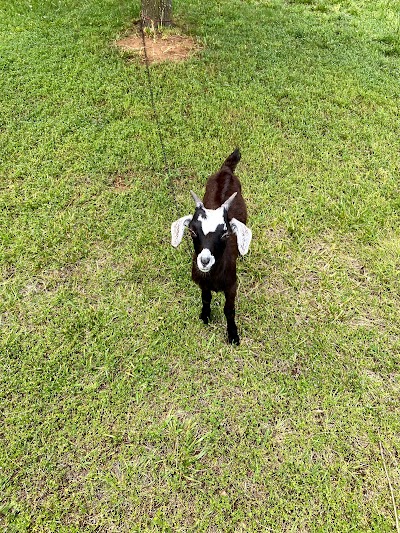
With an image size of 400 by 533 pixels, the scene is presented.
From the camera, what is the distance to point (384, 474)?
2.48 m

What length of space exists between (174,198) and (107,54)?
353 centimetres

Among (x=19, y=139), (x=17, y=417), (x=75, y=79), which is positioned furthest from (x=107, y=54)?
(x=17, y=417)

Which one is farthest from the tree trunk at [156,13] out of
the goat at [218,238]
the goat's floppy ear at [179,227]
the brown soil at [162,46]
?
the goat's floppy ear at [179,227]

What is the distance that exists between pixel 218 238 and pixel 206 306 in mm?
866

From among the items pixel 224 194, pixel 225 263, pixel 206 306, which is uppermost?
pixel 224 194

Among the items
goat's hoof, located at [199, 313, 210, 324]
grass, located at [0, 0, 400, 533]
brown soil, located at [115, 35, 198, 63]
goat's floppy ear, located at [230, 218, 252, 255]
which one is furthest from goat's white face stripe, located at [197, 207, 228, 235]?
brown soil, located at [115, 35, 198, 63]

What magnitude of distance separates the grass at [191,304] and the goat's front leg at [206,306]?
0.14 m

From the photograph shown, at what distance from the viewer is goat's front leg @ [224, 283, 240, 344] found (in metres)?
2.91

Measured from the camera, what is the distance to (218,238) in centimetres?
240

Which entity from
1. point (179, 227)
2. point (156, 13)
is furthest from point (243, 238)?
point (156, 13)

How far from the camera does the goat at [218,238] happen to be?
2.40m

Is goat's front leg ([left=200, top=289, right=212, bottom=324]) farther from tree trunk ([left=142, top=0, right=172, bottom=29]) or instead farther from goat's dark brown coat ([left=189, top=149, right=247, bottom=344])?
tree trunk ([left=142, top=0, right=172, bottom=29])

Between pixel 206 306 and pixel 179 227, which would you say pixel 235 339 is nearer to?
pixel 206 306

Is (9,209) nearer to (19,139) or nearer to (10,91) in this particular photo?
(19,139)
